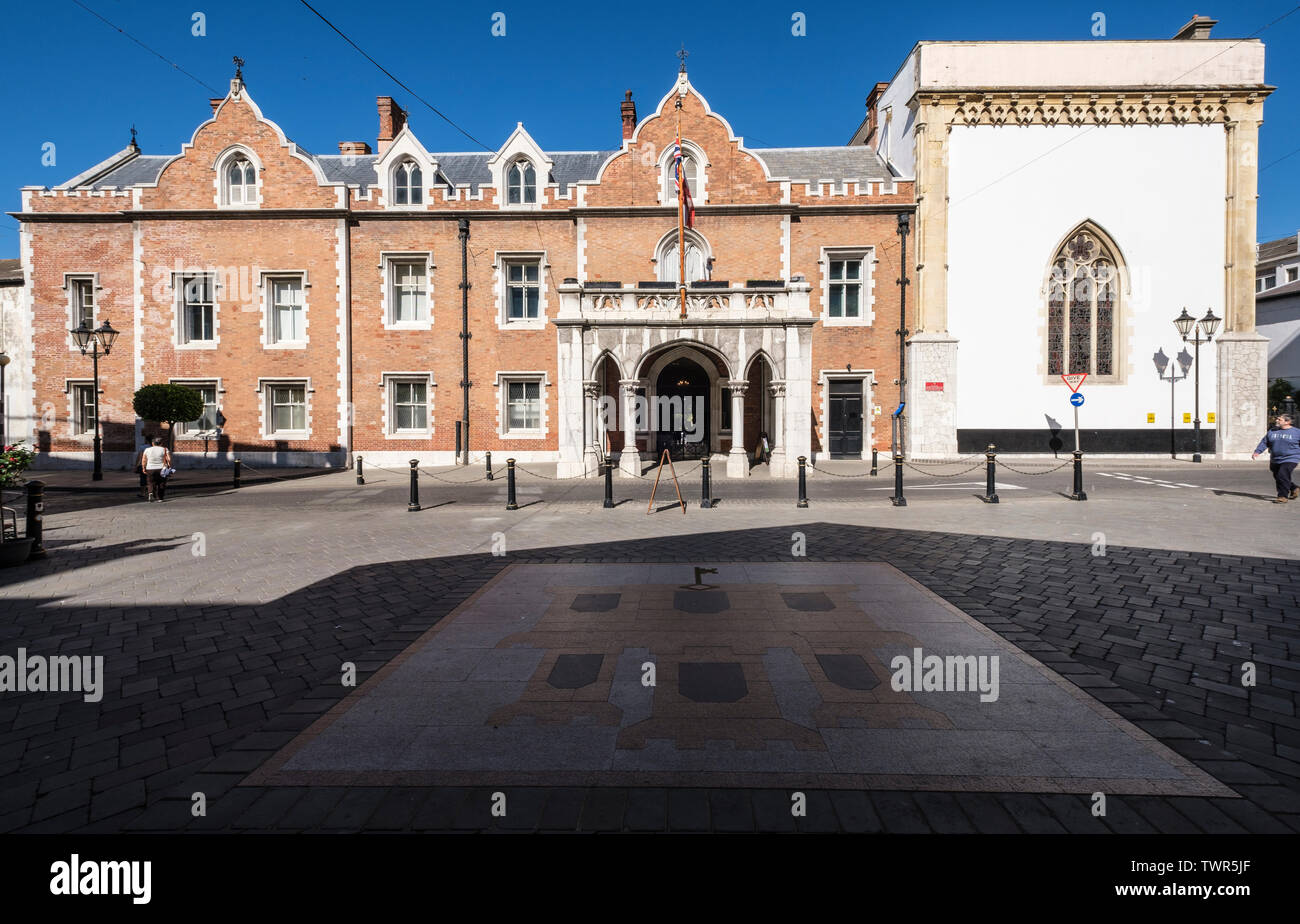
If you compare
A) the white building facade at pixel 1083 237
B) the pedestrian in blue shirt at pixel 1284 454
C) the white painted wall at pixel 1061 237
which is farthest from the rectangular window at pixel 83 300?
the pedestrian in blue shirt at pixel 1284 454

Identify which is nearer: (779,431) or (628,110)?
(779,431)

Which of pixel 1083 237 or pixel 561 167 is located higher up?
pixel 561 167

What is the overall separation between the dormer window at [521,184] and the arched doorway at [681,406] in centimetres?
784

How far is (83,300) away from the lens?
24234 millimetres

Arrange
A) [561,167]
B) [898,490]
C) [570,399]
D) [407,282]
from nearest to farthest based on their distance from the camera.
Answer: [898,490] < [570,399] < [407,282] < [561,167]

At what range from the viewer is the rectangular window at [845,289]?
24266mm

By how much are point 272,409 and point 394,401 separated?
14.0 ft

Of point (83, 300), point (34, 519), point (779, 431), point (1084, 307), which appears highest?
point (83, 300)

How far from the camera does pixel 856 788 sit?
3.11 meters

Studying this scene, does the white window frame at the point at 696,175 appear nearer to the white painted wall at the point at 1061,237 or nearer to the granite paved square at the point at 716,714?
the white painted wall at the point at 1061,237

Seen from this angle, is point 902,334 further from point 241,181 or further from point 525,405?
point 241,181

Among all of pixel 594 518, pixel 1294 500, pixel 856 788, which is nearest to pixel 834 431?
pixel 1294 500

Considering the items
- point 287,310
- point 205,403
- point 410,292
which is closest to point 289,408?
point 205,403
